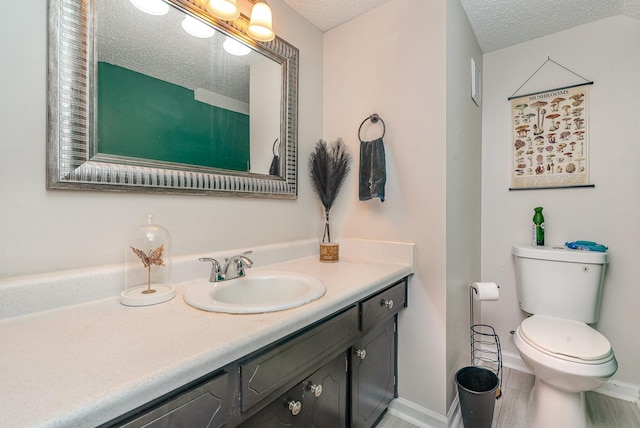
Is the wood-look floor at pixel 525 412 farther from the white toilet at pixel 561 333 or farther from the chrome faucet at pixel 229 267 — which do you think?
the chrome faucet at pixel 229 267

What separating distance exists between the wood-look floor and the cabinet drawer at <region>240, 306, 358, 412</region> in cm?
81

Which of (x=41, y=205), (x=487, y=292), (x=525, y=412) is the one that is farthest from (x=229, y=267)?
(x=525, y=412)

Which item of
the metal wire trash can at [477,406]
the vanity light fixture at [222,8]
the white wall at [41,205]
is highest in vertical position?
the vanity light fixture at [222,8]

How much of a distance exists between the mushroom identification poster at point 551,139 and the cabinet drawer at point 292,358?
1.70 m

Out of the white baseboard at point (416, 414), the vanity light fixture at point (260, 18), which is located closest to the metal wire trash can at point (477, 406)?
the white baseboard at point (416, 414)

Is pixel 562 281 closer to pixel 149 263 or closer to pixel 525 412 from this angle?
pixel 525 412

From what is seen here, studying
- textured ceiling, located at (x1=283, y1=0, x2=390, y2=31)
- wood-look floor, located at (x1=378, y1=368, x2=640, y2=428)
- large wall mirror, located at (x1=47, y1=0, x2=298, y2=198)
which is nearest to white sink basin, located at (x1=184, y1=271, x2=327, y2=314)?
large wall mirror, located at (x1=47, y1=0, x2=298, y2=198)

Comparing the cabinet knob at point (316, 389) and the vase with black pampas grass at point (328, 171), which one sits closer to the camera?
the cabinet knob at point (316, 389)

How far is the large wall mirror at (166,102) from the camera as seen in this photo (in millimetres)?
828

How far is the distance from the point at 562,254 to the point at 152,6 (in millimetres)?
2300

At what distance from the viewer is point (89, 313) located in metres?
0.76

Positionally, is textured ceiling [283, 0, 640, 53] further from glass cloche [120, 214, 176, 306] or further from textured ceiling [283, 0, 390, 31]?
glass cloche [120, 214, 176, 306]

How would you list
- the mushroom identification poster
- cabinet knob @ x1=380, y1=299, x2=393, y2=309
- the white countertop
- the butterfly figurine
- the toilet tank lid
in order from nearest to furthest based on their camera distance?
the white countertop → the butterfly figurine → cabinet knob @ x1=380, y1=299, x2=393, y2=309 → the toilet tank lid → the mushroom identification poster

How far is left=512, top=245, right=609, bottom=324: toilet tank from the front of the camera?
62.3 inches
